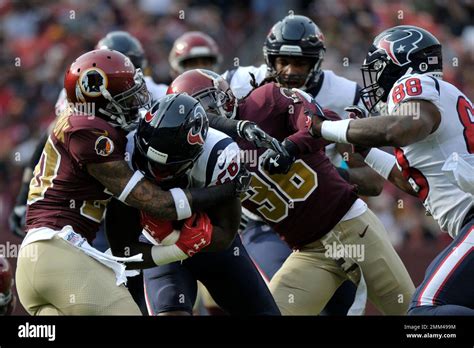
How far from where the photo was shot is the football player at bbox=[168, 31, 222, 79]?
806 cm

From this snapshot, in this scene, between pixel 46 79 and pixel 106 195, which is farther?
pixel 46 79

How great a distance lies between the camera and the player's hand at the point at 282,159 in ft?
15.9

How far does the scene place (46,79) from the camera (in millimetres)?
10688

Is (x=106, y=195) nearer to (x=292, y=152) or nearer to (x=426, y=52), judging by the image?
(x=292, y=152)

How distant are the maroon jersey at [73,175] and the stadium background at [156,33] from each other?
5.50 metres

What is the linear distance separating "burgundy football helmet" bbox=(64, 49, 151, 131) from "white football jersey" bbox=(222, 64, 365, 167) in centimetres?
151

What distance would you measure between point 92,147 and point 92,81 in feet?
1.20

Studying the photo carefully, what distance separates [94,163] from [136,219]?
1.54 ft

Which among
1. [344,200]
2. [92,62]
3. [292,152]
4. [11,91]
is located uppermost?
[92,62]

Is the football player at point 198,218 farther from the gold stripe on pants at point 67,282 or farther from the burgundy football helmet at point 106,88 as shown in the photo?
the gold stripe on pants at point 67,282

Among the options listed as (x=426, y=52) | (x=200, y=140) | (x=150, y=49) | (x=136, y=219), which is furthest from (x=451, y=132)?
(x=150, y=49)

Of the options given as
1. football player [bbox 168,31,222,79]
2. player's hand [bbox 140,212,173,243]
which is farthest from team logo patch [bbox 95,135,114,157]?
football player [bbox 168,31,222,79]

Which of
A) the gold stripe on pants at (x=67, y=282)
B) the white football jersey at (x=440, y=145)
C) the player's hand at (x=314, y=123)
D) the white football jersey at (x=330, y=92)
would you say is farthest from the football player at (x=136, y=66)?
the white football jersey at (x=440, y=145)

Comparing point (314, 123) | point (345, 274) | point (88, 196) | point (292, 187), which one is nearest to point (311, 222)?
point (292, 187)
